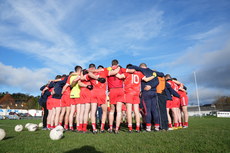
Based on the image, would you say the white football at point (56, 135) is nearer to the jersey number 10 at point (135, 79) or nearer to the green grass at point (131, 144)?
the green grass at point (131, 144)

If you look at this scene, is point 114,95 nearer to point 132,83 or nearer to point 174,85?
point 132,83

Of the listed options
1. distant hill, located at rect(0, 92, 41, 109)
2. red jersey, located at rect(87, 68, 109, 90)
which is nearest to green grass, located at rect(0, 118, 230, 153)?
red jersey, located at rect(87, 68, 109, 90)

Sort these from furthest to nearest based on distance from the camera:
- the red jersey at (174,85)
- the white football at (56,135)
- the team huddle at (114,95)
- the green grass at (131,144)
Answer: the red jersey at (174,85) < the team huddle at (114,95) < the white football at (56,135) < the green grass at (131,144)

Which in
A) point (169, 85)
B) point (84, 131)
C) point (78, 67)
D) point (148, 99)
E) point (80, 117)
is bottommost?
point (84, 131)

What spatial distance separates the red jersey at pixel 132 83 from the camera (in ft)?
19.7

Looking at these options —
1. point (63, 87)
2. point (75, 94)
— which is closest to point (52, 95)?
point (63, 87)

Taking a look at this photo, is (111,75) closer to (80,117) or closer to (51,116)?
(80,117)

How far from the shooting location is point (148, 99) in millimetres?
6387

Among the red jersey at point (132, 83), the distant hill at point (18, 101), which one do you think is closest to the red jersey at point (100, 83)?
the red jersey at point (132, 83)

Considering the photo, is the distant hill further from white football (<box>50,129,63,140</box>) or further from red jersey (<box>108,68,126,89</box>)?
white football (<box>50,129,63,140</box>)

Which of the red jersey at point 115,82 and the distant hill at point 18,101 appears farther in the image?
the distant hill at point 18,101

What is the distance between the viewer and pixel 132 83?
6035 mm

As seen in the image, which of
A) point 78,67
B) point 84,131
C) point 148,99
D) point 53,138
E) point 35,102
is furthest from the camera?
point 35,102

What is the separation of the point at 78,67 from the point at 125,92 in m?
2.59
